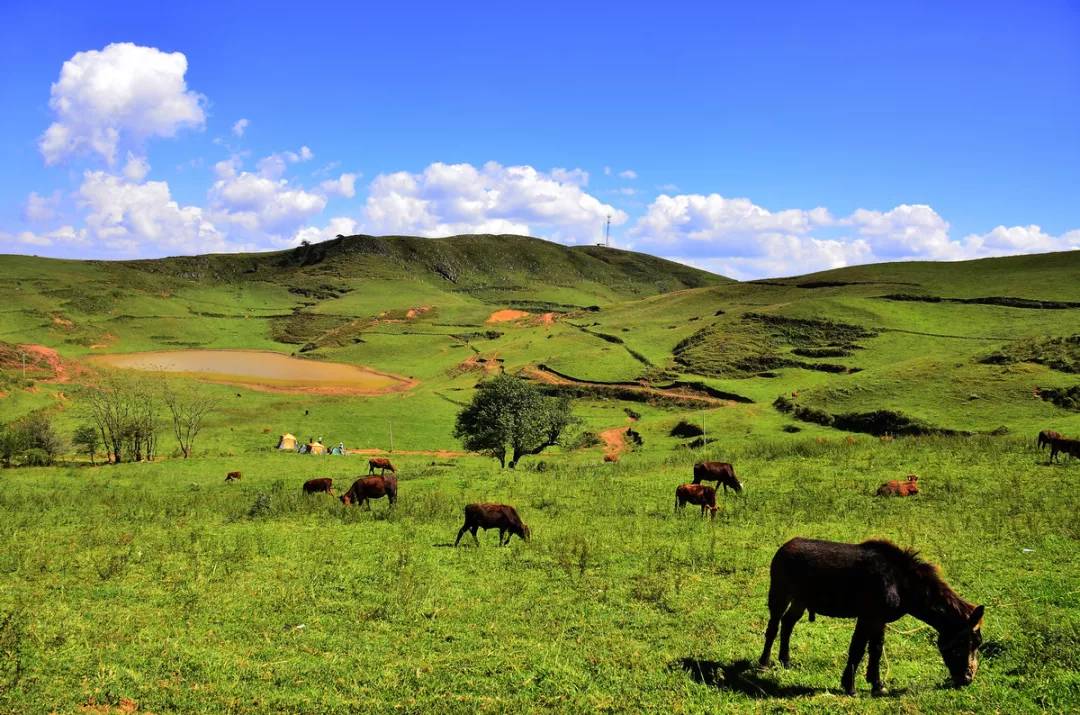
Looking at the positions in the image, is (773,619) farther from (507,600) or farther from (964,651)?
(507,600)

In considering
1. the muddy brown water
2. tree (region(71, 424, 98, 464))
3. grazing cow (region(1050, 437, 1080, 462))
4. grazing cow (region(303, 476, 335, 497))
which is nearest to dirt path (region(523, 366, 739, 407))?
the muddy brown water

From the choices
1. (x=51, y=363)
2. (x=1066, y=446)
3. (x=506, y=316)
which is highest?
(x=506, y=316)

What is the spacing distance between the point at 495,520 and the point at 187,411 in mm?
54250

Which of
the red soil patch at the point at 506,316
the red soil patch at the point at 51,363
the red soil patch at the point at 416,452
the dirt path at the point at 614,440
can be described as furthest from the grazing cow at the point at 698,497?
the red soil patch at the point at 506,316

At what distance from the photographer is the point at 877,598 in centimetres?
952

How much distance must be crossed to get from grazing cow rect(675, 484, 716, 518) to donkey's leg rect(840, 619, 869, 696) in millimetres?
11334

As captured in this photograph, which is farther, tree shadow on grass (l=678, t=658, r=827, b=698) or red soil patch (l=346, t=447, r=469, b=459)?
red soil patch (l=346, t=447, r=469, b=459)

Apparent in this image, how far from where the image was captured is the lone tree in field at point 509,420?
4481 centimetres

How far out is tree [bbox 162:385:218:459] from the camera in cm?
5078

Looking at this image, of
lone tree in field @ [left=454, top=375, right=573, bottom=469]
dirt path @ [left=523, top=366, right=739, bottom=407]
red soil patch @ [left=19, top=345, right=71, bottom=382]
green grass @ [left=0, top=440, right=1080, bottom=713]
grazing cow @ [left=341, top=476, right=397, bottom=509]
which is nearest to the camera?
green grass @ [left=0, top=440, right=1080, bottom=713]

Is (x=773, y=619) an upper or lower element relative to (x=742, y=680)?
upper

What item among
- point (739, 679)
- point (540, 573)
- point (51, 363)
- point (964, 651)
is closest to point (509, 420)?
point (540, 573)

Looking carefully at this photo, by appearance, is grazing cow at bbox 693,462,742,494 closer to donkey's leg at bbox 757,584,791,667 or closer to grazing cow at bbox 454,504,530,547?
grazing cow at bbox 454,504,530,547

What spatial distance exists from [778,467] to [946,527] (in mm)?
11250
